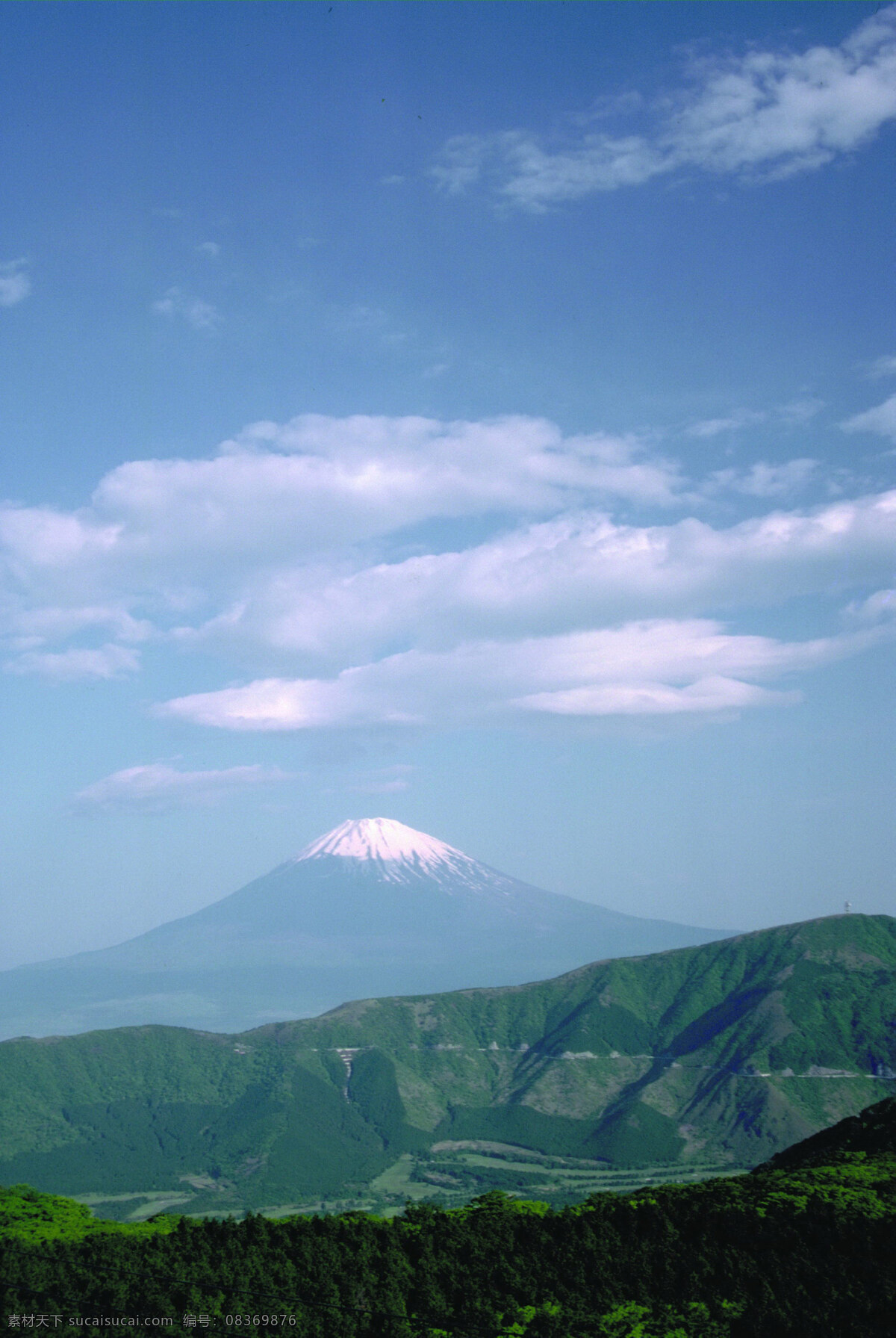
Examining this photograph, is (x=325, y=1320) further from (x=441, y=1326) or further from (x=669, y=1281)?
(x=669, y=1281)

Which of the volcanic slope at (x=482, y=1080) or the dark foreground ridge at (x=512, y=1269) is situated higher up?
the dark foreground ridge at (x=512, y=1269)

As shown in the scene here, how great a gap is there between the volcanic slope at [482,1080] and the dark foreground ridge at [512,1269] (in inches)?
3357

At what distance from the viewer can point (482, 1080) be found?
166m

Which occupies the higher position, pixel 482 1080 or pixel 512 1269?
pixel 512 1269

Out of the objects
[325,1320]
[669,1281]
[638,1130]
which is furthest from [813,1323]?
[638,1130]

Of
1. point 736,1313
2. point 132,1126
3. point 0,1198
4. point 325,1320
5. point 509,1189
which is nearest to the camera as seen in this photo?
point 325,1320

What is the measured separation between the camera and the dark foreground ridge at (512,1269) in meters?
37.9

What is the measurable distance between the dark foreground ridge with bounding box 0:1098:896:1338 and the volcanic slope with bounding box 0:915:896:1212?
85.3 m

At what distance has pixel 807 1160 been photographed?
6369cm

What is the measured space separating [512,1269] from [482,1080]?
423ft

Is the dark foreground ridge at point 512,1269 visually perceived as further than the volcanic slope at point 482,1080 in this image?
No

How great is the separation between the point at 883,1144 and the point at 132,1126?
117975 mm

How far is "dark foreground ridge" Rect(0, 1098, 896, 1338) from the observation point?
37.9 meters

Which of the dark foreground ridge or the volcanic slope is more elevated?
the dark foreground ridge
